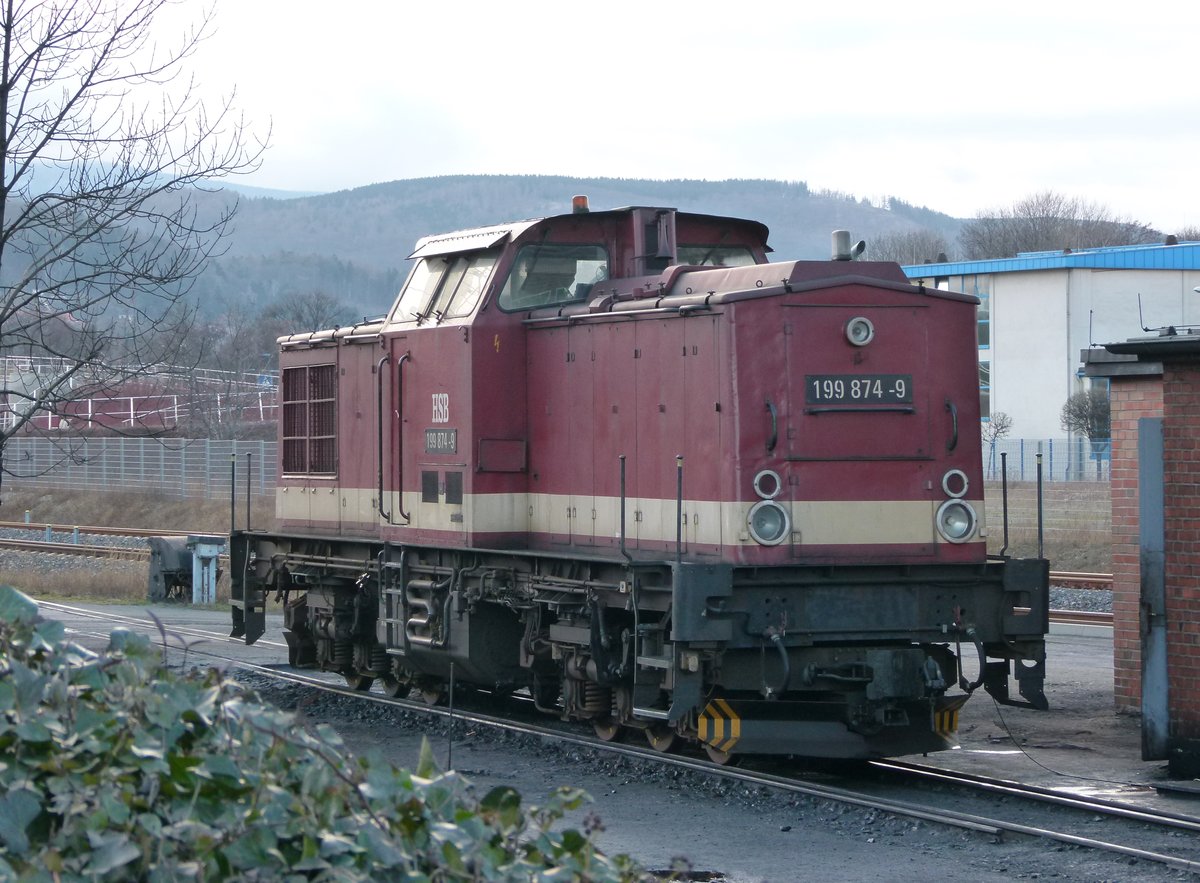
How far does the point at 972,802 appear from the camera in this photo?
902cm

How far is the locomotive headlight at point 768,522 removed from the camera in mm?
9414

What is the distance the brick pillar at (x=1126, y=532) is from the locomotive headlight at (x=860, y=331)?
352 cm

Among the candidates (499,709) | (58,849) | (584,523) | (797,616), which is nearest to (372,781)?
(58,849)

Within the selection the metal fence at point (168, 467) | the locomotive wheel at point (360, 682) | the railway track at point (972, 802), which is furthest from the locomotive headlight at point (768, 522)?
the metal fence at point (168, 467)

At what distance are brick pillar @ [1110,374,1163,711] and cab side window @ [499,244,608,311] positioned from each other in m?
4.44

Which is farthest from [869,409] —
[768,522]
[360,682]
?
[360,682]

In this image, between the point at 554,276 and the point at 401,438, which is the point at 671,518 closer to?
the point at 554,276

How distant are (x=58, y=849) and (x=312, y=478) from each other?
10730mm

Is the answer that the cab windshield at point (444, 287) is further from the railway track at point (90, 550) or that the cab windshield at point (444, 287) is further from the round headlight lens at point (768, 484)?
the railway track at point (90, 550)

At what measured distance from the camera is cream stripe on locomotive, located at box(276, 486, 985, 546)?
9555 millimetres

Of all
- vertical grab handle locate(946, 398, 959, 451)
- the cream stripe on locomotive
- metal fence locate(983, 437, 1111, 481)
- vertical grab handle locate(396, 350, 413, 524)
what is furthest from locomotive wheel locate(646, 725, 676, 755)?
metal fence locate(983, 437, 1111, 481)

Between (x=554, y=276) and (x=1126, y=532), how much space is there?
519cm

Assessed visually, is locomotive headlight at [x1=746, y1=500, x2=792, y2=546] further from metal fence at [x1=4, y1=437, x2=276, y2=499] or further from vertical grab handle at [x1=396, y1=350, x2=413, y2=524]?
metal fence at [x1=4, y1=437, x2=276, y2=499]

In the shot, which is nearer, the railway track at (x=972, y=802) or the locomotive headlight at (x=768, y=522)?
the railway track at (x=972, y=802)
